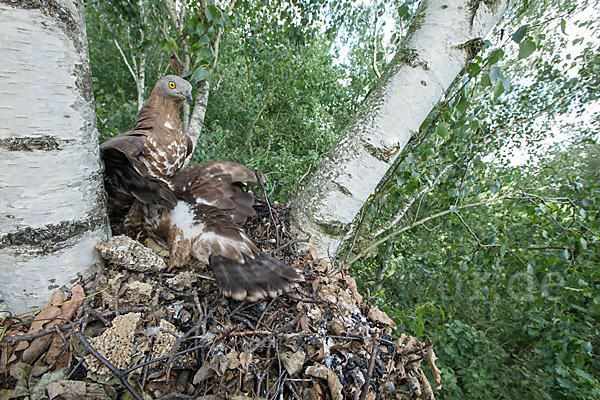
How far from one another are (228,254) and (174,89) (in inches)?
52.7

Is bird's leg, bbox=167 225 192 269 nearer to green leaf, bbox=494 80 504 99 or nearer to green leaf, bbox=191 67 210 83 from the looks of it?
green leaf, bbox=191 67 210 83

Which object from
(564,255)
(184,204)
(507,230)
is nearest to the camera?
(184,204)

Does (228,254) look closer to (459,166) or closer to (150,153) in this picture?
(150,153)

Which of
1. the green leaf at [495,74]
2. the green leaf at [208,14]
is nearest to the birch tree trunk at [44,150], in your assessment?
the green leaf at [208,14]

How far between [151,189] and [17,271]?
49cm

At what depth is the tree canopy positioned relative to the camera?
5.60 ft

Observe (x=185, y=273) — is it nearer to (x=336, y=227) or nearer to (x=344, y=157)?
(x=336, y=227)

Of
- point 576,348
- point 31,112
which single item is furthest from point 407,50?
point 576,348

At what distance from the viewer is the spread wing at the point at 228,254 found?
3.19 ft

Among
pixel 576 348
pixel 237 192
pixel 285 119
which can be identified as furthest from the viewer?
pixel 285 119

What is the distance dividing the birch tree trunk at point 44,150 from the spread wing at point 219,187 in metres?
0.50

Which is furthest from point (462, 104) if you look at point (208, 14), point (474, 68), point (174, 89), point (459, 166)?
point (174, 89)

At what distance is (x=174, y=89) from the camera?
1.80 m

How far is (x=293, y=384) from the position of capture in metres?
0.81
